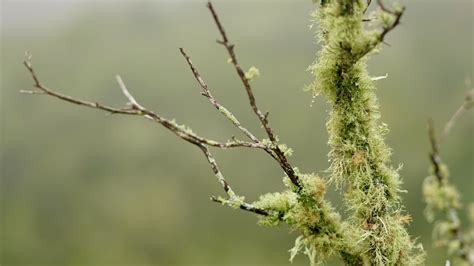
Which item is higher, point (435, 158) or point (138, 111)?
point (138, 111)

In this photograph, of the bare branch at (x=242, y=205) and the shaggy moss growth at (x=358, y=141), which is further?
the shaggy moss growth at (x=358, y=141)

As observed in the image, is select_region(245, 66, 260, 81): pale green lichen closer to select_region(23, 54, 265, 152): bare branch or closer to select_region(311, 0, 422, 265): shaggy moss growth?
select_region(23, 54, 265, 152): bare branch

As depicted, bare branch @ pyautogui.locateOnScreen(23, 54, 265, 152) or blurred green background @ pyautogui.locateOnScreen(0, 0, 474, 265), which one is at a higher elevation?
blurred green background @ pyautogui.locateOnScreen(0, 0, 474, 265)

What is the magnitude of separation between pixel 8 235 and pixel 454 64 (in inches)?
2205

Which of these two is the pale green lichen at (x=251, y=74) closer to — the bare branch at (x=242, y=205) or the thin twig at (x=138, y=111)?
the thin twig at (x=138, y=111)

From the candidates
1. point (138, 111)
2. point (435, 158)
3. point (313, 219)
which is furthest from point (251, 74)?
point (435, 158)

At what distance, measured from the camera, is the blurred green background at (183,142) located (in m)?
58.6

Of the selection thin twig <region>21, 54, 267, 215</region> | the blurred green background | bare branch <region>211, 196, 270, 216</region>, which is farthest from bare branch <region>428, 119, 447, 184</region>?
the blurred green background

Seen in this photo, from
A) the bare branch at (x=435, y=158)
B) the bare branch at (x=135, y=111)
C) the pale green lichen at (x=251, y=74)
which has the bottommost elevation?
the bare branch at (x=435, y=158)

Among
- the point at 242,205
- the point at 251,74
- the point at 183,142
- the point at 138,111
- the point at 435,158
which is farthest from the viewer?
the point at 183,142

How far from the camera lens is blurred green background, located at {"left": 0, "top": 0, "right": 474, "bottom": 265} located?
58562mm

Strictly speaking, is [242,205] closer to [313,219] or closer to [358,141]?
[313,219]

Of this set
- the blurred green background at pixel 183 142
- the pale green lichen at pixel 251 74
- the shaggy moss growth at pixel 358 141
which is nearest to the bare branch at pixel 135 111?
the pale green lichen at pixel 251 74

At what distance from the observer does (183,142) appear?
62.2 m
